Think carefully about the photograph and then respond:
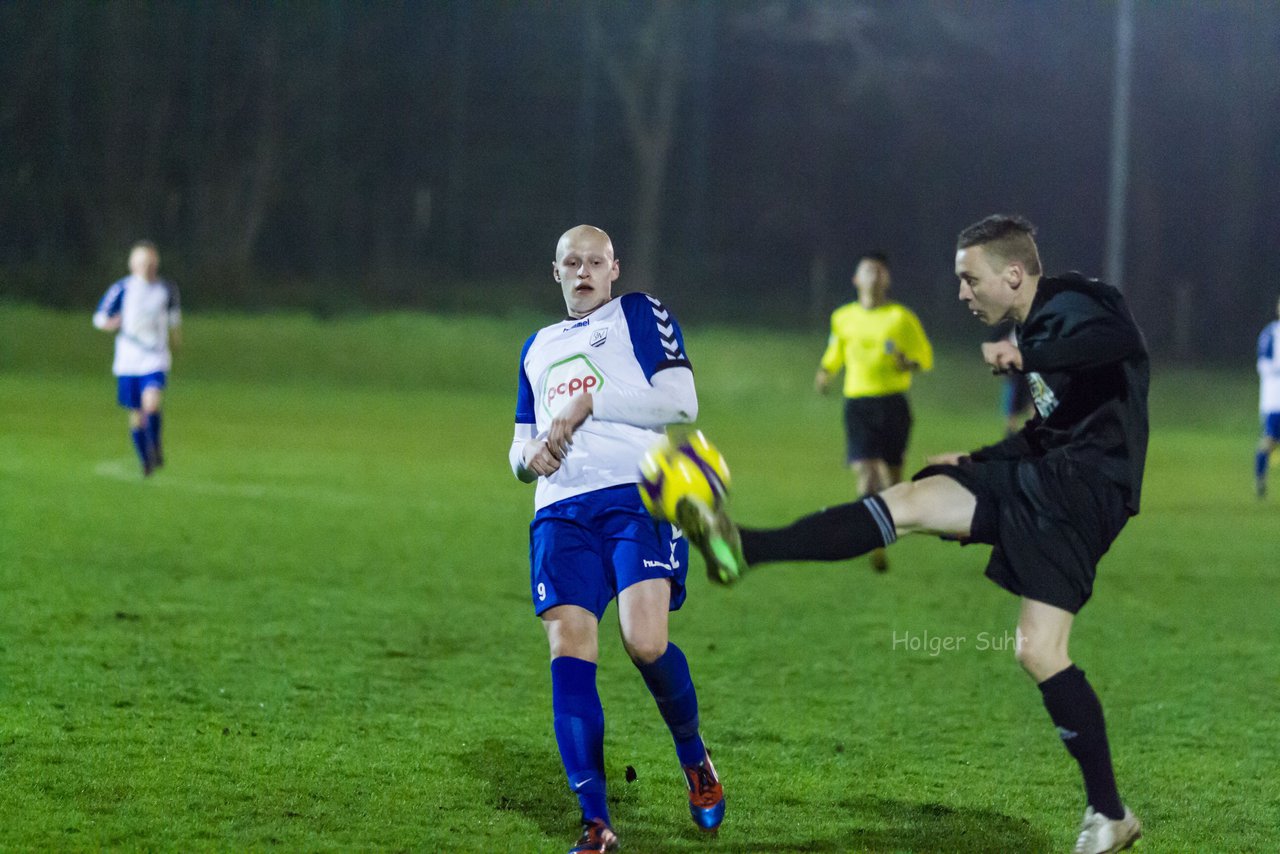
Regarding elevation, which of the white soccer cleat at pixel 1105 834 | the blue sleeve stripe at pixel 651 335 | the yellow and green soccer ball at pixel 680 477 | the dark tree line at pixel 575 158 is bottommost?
the white soccer cleat at pixel 1105 834

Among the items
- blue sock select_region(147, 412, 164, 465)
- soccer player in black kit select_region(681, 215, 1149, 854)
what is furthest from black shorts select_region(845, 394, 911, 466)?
blue sock select_region(147, 412, 164, 465)

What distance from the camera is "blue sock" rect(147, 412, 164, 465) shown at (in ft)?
47.1

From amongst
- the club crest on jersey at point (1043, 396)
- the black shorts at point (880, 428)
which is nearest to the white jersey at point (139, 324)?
the black shorts at point (880, 428)

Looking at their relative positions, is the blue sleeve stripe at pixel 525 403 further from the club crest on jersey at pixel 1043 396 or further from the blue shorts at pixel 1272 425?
the blue shorts at pixel 1272 425

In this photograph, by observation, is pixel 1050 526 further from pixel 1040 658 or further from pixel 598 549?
pixel 598 549

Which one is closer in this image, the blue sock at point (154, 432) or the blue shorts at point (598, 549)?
the blue shorts at point (598, 549)

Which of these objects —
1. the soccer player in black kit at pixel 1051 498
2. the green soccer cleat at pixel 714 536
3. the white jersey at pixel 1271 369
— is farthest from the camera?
the white jersey at pixel 1271 369

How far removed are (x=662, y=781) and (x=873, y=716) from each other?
140 centimetres

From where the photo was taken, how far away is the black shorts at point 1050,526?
436cm

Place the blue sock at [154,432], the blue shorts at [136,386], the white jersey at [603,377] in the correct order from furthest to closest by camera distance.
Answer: the blue shorts at [136,386], the blue sock at [154,432], the white jersey at [603,377]

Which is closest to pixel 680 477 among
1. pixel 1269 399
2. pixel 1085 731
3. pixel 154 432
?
pixel 1085 731

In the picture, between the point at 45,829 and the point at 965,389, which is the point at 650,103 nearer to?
the point at 965,389

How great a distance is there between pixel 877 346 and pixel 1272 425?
255 inches

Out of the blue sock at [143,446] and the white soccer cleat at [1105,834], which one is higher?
the white soccer cleat at [1105,834]
